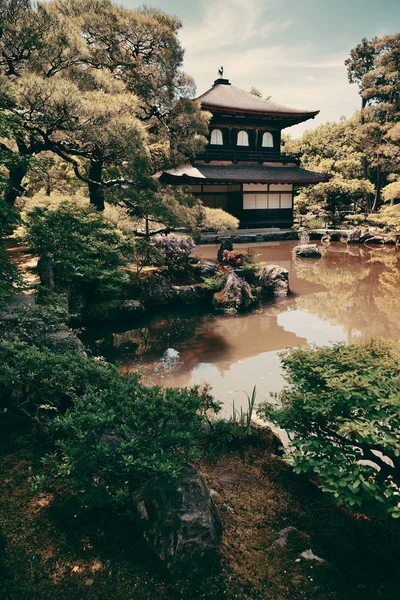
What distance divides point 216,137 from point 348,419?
2369 centimetres

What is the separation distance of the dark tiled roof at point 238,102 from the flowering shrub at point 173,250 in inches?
507

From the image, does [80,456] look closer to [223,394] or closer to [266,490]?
[266,490]

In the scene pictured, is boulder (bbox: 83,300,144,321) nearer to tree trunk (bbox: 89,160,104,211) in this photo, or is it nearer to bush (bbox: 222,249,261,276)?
tree trunk (bbox: 89,160,104,211)

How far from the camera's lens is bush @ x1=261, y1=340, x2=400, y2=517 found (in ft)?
7.81

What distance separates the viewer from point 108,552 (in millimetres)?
2568

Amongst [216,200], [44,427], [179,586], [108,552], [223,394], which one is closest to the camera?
[179,586]

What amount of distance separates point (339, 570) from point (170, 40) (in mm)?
13853

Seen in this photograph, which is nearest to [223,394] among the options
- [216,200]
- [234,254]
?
[234,254]

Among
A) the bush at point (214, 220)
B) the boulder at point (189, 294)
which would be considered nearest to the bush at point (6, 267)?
the boulder at point (189, 294)

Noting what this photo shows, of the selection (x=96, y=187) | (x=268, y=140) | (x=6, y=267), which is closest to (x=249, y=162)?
(x=268, y=140)

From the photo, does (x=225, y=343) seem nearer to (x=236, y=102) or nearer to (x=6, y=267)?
(x=6, y=267)

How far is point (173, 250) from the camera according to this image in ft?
38.3

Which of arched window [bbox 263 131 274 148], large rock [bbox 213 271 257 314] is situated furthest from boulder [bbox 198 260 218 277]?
arched window [bbox 263 131 274 148]

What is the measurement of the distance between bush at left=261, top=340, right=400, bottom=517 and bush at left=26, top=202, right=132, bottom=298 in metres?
6.31
